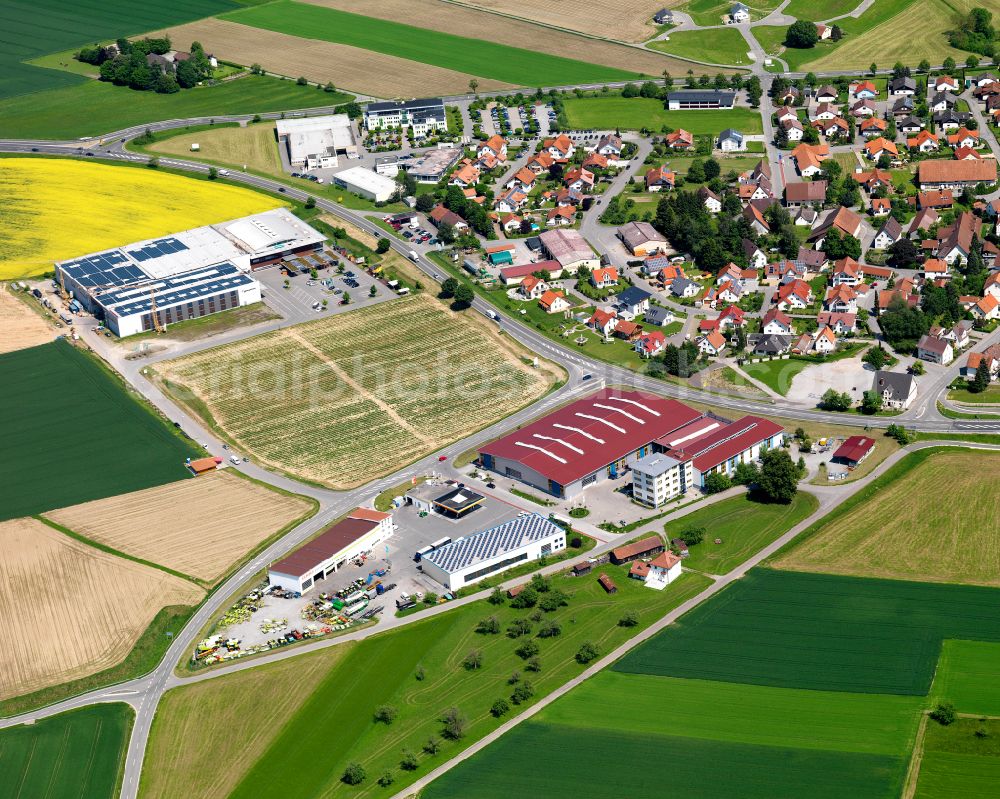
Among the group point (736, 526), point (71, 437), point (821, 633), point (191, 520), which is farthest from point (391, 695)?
point (71, 437)

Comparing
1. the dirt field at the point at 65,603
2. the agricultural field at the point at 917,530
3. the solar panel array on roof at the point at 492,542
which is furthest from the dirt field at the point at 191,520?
the agricultural field at the point at 917,530

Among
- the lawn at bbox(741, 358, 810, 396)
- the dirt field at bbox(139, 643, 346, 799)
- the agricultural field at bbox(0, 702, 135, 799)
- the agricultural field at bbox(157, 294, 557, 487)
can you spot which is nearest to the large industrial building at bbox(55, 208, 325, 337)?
the agricultural field at bbox(157, 294, 557, 487)

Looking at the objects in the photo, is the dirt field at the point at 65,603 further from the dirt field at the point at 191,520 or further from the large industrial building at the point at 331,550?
the large industrial building at the point at 331,550

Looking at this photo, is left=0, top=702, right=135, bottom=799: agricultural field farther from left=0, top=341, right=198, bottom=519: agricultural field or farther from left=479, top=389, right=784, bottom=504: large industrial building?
left=479, top=389, right=784, bottom=504: large industrial building

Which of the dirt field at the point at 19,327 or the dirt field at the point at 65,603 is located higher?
the dirt field at the point at 19,327

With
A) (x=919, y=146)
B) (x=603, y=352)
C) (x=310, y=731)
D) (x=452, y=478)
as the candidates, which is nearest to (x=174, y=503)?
(x=452, y=478)

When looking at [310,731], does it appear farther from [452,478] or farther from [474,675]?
[452,478]
